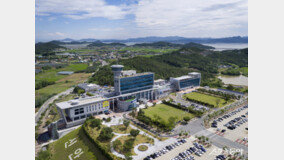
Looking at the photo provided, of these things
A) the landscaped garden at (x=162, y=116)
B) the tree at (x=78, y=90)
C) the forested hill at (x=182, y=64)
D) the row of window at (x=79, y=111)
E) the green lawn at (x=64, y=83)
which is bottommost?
the landscaped garden at (x=162, y=116)

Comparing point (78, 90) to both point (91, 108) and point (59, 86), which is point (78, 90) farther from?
point (91, 108)

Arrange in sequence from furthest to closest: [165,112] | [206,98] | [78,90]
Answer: [78,90] < [206,98] < [165,112]

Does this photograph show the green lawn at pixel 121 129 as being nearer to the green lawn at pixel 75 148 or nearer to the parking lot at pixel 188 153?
the green lawn at pixel 75 148

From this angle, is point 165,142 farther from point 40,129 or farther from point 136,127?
point 40,129

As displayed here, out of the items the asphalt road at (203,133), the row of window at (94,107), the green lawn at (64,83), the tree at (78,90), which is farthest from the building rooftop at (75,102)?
the asphalt road at (203,133)

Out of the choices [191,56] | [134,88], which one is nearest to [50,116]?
[134,88]

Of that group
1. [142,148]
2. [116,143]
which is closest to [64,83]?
[116,143]

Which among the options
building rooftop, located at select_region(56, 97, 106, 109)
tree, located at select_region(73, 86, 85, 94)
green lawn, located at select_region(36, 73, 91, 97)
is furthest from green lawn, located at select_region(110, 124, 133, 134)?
green lawn, located at select_region(36, 73, 91, 97)
